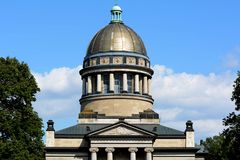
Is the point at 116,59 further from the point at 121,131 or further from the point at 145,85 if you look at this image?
the point at 121,131


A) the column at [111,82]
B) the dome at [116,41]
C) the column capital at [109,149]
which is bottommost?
the column capital at [109,149]

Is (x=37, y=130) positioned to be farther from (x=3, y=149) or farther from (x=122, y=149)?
(x=122, y=149)

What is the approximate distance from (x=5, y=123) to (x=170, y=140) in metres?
17.2

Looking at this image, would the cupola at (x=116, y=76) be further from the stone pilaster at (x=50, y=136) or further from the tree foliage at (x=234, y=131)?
the tree foliage at (x=234, y=131)

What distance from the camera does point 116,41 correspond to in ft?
248

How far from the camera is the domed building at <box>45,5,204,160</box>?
64.5 meters

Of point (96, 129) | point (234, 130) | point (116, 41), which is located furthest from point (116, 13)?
point (234, 130)

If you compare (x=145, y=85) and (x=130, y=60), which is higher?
(x=130, y=60)

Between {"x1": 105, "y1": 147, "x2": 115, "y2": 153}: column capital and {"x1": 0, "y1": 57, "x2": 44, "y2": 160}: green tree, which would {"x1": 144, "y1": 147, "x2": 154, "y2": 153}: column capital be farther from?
{"x1": 0, "y1": 57, "x2": 44, "y2": 160}: green tree

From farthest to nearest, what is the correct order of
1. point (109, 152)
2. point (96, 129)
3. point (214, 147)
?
point (214, 147), point (96, 129), point (109, 152)

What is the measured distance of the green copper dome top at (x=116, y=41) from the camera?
75.2m

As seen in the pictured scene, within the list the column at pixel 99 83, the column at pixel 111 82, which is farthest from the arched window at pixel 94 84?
the column at pixel 111 82

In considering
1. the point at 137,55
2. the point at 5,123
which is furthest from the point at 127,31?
the point at 5,123

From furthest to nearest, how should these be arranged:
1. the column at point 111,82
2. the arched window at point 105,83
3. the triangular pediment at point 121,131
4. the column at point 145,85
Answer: the column at point 145,85 → the arched window at point 105,83 → the column at point 111,82 → the triangular pediment at point 121,131
